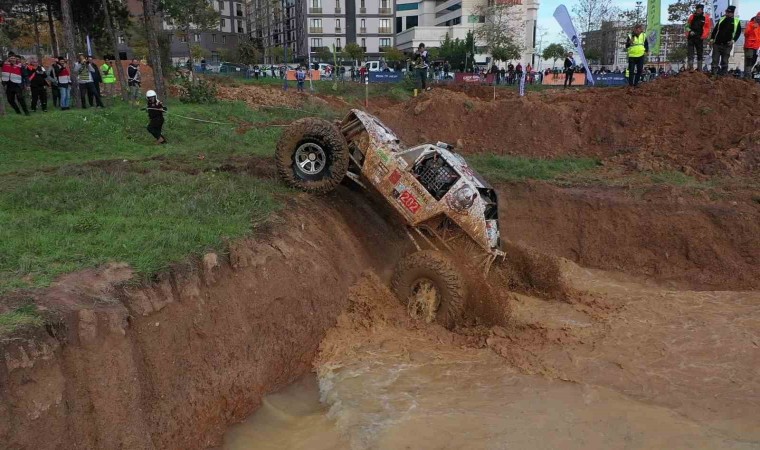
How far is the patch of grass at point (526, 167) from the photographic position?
559 inches

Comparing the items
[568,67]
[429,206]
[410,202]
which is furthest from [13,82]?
[568,67]

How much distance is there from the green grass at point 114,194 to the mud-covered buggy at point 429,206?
147 cm

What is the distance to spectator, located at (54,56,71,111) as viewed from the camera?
58.4 ft

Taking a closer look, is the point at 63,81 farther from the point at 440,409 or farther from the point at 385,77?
the point at 385,77

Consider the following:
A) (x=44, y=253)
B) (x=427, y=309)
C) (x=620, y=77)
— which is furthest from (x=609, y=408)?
(x=620, y=77)

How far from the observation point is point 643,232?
12141 mm

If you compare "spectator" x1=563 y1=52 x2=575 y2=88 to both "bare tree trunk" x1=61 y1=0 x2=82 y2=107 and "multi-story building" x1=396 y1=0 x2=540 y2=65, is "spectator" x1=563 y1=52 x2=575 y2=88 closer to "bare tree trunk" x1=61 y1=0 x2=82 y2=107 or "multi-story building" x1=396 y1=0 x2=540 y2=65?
"bare tree trunk" x1=61 y1=0 x2=82 y2=107

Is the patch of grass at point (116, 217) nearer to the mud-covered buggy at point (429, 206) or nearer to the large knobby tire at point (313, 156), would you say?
the large knobby tire at point (313, 156)

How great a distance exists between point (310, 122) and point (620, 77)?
28906 millimetres

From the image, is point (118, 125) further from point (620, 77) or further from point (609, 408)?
point (620, 77)

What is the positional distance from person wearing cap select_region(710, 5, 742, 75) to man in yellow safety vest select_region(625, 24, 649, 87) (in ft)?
6.20

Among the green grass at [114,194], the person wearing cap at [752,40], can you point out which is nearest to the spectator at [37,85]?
the green grass at [114,194]

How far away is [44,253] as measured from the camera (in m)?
6.32

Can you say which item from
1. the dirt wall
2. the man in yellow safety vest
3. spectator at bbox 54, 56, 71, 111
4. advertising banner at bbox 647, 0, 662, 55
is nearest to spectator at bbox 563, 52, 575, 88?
advertising banner at bbox 647, 0, 662, 55
